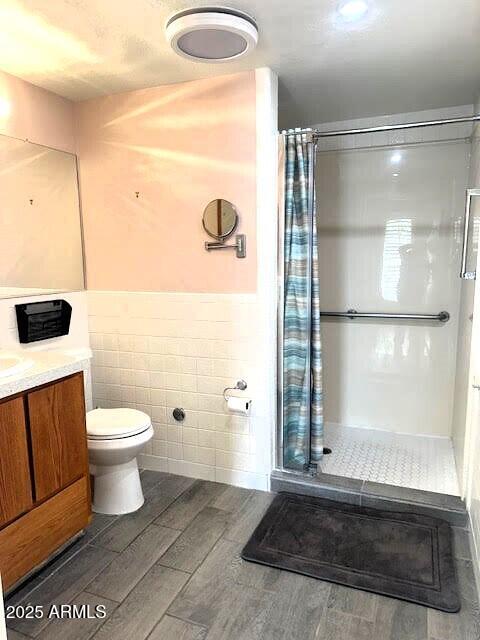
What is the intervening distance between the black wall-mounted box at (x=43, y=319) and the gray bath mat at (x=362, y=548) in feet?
5.13

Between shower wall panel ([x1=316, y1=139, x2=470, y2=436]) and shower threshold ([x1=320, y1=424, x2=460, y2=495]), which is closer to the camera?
shower threshold ([x1=320, y1=424, x2=460, y2=495])

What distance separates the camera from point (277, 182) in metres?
2.43

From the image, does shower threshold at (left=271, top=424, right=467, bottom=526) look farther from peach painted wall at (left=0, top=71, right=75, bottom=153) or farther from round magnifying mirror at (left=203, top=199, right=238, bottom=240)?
peach painted wall at (left=0, top=71, right=75, bottom=153)

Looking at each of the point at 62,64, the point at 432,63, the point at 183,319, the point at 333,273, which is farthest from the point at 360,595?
the point at 62,64

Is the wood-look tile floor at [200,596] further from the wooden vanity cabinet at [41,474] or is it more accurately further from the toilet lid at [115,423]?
the toilet lid at [115,423]

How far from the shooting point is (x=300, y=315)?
2463 mm

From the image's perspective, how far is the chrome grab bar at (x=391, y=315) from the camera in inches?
121

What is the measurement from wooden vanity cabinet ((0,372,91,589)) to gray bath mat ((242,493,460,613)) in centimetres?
84

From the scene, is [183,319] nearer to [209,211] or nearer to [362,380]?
[209,211]

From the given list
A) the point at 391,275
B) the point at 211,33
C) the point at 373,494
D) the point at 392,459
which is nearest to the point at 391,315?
the point at 391,275

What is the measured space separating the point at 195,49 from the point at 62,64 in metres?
Answer: 0.77

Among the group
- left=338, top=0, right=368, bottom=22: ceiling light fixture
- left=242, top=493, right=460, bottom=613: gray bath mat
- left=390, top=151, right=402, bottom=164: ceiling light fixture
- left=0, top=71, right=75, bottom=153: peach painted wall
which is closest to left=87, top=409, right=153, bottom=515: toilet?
left=242, top=493, right=460, bottom=613: gray bath mat

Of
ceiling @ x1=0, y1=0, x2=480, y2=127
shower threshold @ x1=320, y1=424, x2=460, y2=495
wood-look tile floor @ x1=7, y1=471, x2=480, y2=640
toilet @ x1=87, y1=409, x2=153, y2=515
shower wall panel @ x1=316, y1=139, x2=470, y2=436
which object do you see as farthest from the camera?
shower wall panel @ x1=316, y1=139, x2=470, y2=436

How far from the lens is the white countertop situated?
1.66 meters
